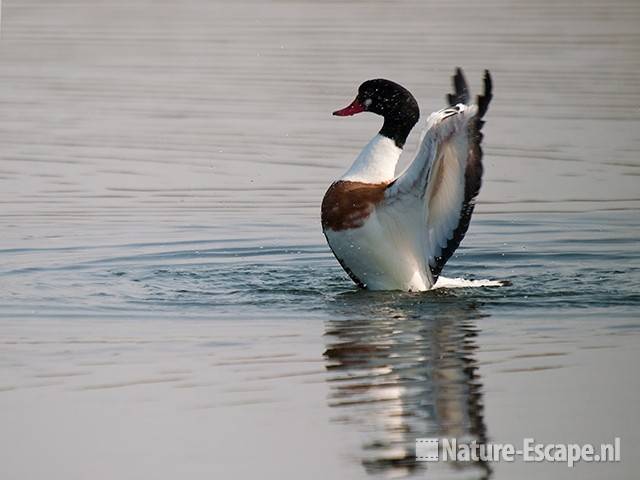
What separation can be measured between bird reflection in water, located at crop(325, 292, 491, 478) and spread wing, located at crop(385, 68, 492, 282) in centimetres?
36

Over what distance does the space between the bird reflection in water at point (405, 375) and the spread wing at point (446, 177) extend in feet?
1.19

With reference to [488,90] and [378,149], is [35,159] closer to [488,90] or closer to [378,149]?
[378,149]

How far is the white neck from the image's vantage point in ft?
30.6

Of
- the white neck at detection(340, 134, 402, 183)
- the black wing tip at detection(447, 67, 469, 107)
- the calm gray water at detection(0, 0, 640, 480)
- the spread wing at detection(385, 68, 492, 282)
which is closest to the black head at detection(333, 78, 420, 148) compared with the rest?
the white neck at detection(340, 134, 402, 183)

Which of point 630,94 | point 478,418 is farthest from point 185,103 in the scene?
point 478,418

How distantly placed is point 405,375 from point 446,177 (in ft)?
5.51

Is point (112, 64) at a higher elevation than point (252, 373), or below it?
higher

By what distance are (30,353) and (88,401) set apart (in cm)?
95

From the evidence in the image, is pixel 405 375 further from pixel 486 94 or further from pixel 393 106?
pixel 393 106

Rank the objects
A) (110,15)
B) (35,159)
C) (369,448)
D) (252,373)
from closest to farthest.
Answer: (369,448), (252,373), (35,159), (110,15)

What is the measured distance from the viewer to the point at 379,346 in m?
7.91

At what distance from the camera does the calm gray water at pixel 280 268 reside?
6.52m

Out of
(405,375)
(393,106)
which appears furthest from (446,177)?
(405,375)

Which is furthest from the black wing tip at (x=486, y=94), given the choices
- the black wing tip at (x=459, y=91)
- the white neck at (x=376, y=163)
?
the white neck at (x=376, y=163)
